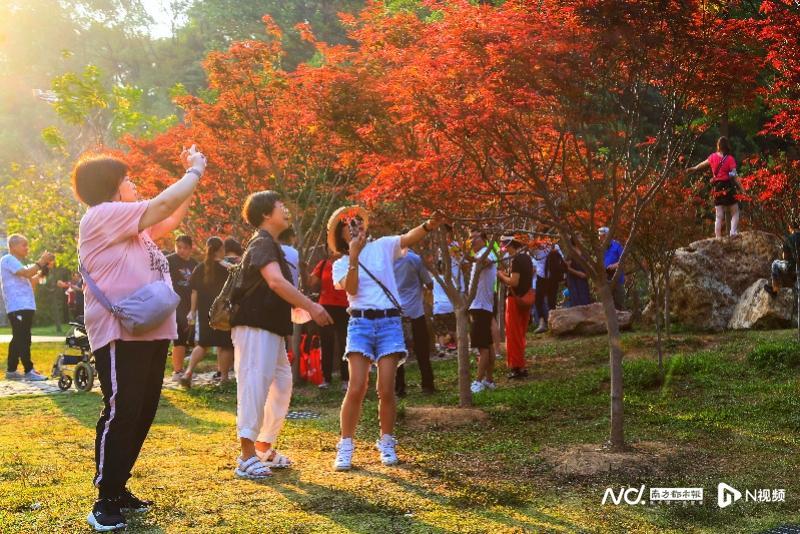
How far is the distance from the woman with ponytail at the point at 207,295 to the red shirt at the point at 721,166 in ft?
23.2

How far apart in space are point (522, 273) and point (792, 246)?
323 centimetres

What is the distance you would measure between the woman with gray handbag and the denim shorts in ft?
5.07

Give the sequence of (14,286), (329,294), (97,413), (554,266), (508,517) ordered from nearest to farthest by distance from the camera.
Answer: (508,517) → (97,413) → (329,294) → (14,286) → (554,266)

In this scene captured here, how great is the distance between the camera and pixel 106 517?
4.45m

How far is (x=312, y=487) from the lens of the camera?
538cm

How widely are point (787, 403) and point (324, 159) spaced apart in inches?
284

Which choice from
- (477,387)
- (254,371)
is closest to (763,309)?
(477,387)

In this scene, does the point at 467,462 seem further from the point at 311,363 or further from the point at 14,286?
the point at 14,286

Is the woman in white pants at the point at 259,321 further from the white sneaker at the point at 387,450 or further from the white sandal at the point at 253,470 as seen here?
the white sneaker at the point at 387,450

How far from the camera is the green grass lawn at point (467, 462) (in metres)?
4.61

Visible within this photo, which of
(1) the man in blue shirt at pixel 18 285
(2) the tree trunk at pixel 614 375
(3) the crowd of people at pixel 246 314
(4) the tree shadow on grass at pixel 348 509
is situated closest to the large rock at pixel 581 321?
(3) the crowd of people at pixel 246 314

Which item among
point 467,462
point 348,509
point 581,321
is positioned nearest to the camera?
point 348,509

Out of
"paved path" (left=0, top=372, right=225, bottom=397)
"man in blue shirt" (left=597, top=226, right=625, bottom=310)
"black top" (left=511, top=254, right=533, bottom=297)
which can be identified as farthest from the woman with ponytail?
"man in blue shirt" (left=597, top=226, right=625, bottom=310)

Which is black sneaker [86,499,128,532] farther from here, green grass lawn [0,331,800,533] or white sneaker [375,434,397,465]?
white sneaker [375,434,397,465]
